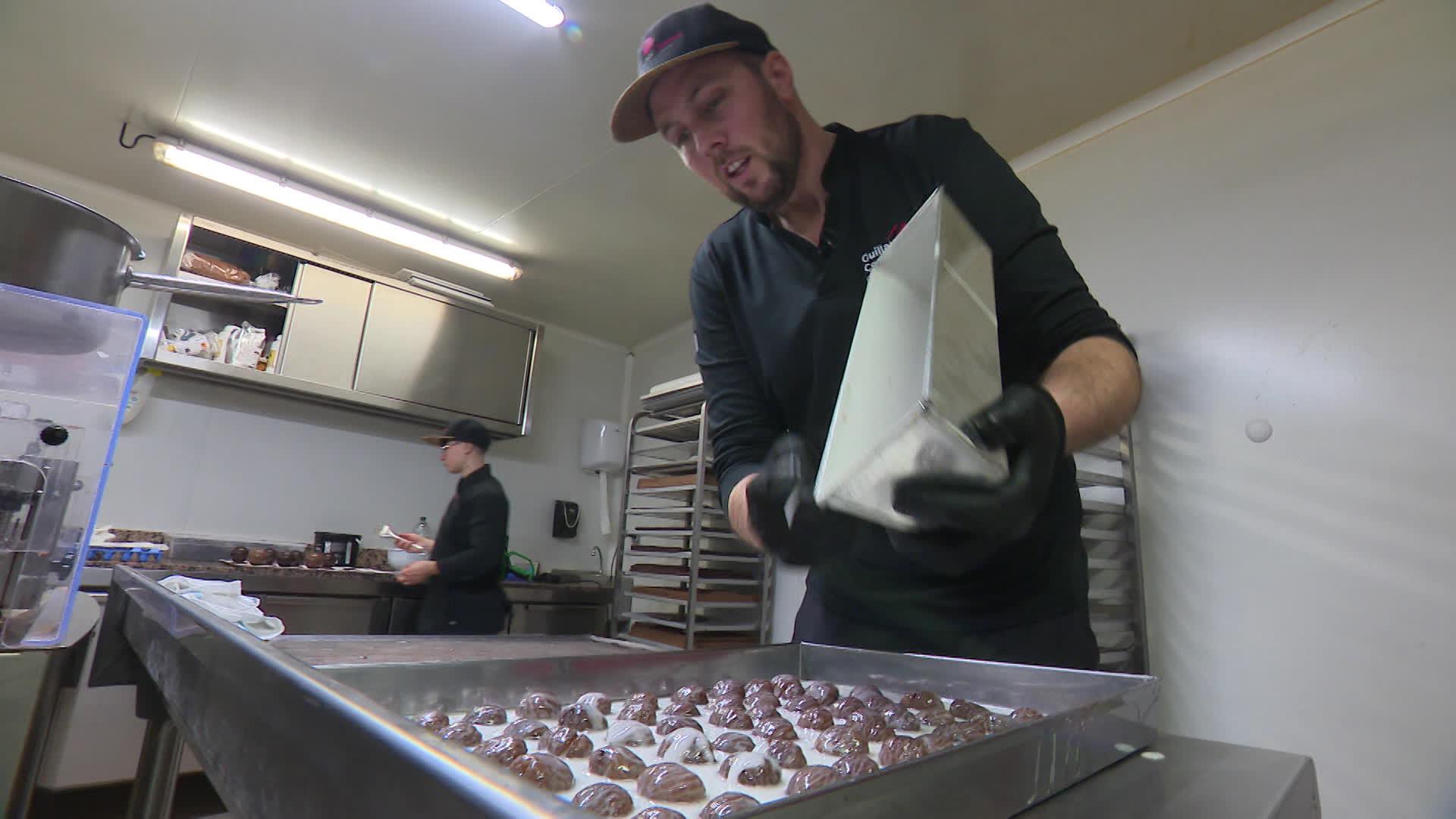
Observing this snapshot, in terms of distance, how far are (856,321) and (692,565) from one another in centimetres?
235

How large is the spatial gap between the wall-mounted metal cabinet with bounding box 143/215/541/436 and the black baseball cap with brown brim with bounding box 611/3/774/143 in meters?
2.78

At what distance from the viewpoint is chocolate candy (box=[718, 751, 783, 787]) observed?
627 mm

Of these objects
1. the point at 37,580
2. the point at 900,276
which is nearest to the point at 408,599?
the point at 37,580

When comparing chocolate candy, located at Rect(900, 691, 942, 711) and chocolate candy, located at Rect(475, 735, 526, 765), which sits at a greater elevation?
chocolate candy, located at Rect(900, 691, 942, 711)

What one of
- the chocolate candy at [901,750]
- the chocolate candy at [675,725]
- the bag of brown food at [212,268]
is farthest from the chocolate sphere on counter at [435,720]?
the bag of brown food at [212,268]

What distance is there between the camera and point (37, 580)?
3.30ft

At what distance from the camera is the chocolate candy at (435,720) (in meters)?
0.65

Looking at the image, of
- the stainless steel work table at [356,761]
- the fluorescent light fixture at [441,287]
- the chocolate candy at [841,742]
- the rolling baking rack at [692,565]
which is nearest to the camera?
→ the stainless steel work table at [356,761]

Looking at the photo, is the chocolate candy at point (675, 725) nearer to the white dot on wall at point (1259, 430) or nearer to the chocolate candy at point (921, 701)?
the chocolate candy at point (921, 701)

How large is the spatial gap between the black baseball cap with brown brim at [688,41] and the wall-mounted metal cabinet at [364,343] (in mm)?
2779

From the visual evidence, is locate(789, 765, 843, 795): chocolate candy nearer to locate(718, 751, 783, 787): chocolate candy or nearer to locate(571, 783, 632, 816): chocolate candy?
locate(718, 751, 783, 787): chocolate candy

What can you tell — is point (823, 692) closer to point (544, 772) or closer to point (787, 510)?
point (787, 510)

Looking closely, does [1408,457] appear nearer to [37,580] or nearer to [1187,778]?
[1187,778]

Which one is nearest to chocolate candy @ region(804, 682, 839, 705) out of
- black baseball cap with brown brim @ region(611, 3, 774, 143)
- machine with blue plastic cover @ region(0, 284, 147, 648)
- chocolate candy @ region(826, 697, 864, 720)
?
chocolate candy @ region(826, 697, 864, 720)
